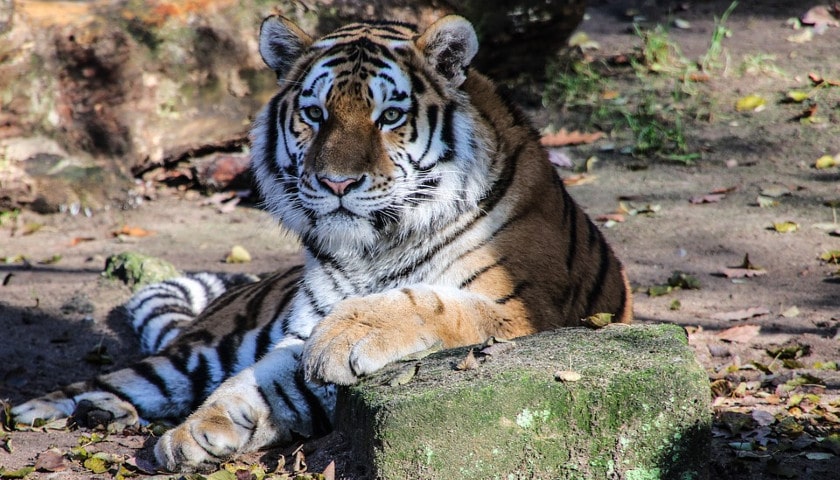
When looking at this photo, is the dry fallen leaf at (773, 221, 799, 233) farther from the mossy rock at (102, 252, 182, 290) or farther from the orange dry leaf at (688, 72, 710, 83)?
the mossy rock at (102, 252, 182, 290)

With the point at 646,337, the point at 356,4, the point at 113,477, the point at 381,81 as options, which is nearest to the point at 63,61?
the point at 356,4

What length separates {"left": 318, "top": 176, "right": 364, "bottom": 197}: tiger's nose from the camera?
9.05ft

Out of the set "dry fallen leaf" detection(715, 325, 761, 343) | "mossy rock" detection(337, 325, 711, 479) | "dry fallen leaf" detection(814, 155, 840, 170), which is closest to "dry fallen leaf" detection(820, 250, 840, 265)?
"dry fallen leaf" detection(715, 325, 761, 343)

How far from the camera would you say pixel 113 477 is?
246 cm

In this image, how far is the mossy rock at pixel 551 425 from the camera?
2033 mm

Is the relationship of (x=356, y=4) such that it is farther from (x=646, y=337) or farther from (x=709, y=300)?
(x=646, y=337)

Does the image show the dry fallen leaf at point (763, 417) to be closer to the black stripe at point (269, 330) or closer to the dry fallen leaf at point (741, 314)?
the dry fallen leaf at point (741, 314)

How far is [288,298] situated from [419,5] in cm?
308

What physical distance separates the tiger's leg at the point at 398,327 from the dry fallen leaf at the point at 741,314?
4.87 feet

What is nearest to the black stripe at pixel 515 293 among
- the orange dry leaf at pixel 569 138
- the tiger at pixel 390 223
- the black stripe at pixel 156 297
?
the tiger at pixel 390 223

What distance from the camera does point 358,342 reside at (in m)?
2.34

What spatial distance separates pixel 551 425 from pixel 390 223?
1.04 m

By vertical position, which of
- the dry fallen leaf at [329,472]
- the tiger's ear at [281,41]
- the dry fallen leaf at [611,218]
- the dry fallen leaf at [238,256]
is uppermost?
the tiger's ear at [281,41]

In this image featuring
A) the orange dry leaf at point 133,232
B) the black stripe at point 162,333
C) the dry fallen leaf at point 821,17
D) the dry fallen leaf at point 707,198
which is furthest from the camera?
the dry fallen leaf at point 821,17
